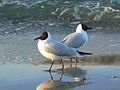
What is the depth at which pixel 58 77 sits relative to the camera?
5.15 meters

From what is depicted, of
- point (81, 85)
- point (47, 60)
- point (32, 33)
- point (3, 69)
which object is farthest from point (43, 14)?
point (81, 85)

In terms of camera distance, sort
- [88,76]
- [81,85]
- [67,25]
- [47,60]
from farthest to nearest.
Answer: [67,25] < [47,60] < [88,76] < [81,85]

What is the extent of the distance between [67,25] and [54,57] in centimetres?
380

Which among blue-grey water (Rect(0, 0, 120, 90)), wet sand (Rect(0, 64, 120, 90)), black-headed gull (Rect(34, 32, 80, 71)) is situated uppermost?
black-headed gull (Rect(34, 32, 80, 71))

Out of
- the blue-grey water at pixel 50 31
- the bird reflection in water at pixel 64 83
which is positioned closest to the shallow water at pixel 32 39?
the blue-grey water at pixel 50 31

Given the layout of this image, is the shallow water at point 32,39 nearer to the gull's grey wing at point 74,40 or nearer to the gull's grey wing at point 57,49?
the gull's grey wing at point 74,40

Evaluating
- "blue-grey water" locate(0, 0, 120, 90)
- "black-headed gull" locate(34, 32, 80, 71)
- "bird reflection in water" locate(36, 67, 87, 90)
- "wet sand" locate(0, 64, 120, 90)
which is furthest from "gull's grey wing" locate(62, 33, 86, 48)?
"bird reflection in water" locate(36, 67, 87, 90)

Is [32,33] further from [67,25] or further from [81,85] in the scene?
[81,85]

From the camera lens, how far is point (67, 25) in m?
9.48

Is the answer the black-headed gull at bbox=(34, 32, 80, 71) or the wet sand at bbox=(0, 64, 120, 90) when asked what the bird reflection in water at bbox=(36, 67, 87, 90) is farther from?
the black-headed gull at bbox=(34, 32, 80, 71)

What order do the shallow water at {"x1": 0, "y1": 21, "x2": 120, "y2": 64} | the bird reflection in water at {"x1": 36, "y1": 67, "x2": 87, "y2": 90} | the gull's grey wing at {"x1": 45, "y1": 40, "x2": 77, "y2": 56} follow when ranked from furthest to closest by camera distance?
the shallow water at {"x1": 0, "y1": 21, "x2": 120, "y2": 64} → the gull's grey wing at {"x1": 45, "y1": 40, "x2": 77, "y2": 56} → the bird reflection in water at {"x1": 36, "y1": 67, "x2": 87, "y2": 90}

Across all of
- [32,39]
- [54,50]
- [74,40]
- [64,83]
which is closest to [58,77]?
[64,83]

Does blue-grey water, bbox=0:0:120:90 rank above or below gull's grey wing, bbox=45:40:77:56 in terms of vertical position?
below

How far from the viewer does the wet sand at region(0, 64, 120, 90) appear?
184 inches
